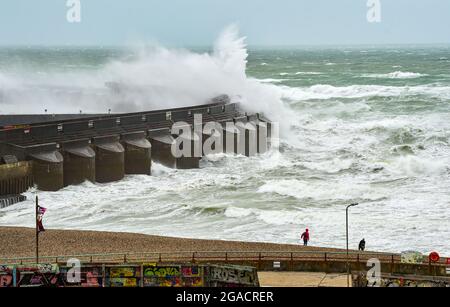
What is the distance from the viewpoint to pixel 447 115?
58.6 metres

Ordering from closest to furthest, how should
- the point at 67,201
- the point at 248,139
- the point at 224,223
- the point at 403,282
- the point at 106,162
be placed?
the point at 403,282 → the point at 224,223 → the point at 67,201 → the point at 106,162 → the point at 248,139

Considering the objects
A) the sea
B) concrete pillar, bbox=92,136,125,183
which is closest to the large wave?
the sea

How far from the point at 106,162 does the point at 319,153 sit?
12.7m

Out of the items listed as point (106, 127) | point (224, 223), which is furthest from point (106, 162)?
point (224, 223)

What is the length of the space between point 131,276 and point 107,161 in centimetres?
1911

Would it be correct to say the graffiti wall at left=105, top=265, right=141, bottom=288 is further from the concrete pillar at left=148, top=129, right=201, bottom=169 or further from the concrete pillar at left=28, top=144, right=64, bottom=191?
the concrete pillar at left=148, top=129, right=201, bottom=169

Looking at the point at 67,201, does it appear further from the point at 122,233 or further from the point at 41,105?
the point at 41,105

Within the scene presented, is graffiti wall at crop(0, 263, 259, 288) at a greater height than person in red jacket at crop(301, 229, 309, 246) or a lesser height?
greater

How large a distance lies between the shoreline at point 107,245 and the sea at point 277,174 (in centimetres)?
156

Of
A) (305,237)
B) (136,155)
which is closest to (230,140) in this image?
(136,155)

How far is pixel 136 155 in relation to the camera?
1537 inches

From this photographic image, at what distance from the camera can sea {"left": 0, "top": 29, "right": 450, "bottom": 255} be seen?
95.3 ft

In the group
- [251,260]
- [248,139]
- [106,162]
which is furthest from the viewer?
[248,139]

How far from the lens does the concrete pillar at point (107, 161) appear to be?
37406 millimetres
